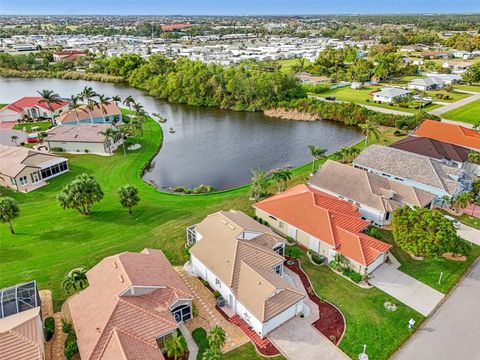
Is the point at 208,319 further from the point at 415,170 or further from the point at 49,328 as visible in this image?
the point at 415,170

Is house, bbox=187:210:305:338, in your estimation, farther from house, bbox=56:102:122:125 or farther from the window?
house, bbox=56:102:122:125

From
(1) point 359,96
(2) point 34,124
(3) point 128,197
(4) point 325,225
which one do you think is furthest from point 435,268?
(1) point 359,96

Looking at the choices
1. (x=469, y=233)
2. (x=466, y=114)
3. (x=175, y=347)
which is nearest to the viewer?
(x=175, y=347)

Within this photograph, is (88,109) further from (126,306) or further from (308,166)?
(126,306)

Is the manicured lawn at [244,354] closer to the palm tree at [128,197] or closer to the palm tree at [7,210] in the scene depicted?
the palm tree at [128,197]

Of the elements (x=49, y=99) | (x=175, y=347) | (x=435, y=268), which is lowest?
(x=435, y=268)
